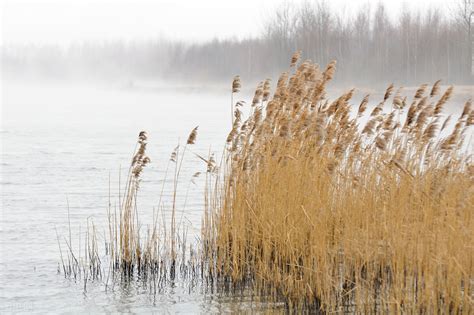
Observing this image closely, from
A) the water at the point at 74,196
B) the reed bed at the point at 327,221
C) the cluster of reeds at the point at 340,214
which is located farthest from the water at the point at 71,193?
the cluster of reeds at the point at 340,214

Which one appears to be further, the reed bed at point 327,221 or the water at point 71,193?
the water at point 71,193

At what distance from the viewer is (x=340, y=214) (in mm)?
6809

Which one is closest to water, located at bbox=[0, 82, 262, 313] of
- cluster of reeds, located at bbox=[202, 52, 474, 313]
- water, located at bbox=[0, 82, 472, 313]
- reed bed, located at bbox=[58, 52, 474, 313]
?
water, located at bbox=[0, 82, 472, 313]

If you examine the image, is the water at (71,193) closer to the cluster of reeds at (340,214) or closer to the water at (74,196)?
the water at (74,196)

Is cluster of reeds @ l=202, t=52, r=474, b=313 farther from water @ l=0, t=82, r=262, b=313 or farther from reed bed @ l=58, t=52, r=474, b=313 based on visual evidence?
water @ l=0, t=82, r=262, b=313

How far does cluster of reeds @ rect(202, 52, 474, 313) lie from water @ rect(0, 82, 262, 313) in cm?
60

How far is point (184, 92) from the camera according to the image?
229ft

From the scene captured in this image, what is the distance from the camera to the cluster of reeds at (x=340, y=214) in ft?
18.6

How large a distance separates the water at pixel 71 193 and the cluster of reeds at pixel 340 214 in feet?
1.97

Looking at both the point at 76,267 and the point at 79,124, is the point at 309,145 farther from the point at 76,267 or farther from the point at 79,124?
the point at 79,124

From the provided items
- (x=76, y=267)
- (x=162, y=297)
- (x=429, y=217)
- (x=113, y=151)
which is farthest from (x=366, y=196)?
(x=113, y=151)

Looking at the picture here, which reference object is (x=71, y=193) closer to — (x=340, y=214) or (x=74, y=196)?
(x=74, y=196)

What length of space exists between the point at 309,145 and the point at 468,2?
167ft

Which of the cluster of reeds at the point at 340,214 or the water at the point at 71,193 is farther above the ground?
the cluster of reeds at the point at 340,214
